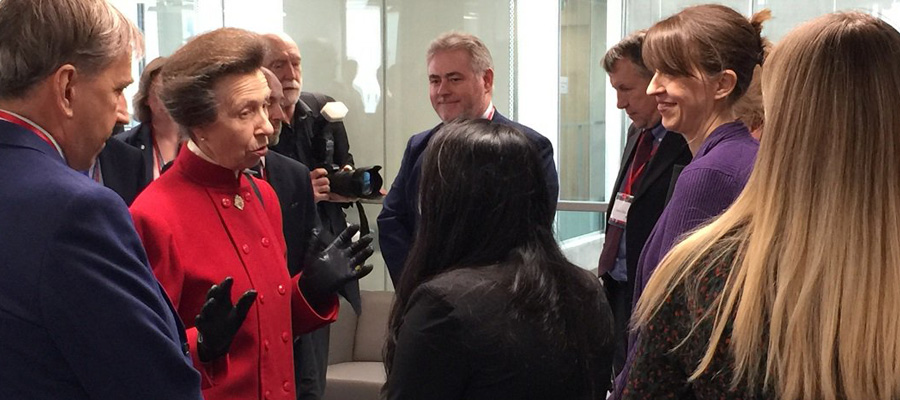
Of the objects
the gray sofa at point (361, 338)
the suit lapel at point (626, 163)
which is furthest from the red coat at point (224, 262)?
the gray sofa at point (361, 338)

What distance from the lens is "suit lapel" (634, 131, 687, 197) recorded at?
3.33 m

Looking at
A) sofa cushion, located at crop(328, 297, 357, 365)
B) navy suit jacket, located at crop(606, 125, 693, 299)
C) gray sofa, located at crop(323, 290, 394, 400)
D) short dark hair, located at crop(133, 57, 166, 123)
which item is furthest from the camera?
sofa cushion, located at crop(328, 297, 357, 365)

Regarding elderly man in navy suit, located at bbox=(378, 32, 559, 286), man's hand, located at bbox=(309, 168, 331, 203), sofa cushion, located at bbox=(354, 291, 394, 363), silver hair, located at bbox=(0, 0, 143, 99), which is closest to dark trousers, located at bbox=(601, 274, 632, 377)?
elderly man in navy suit, located at bbox=(378, 32, 559, 286)

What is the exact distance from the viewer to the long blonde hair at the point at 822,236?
3.98 ft

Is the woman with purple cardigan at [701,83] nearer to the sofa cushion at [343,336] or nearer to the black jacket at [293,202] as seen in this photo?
the black jacket at [293,202]

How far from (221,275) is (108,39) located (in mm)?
810

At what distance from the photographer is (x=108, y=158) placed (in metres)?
3.11

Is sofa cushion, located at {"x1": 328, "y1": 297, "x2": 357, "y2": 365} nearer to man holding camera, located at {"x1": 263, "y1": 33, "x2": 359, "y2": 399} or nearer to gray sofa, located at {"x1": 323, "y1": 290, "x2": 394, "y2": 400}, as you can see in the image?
gray sofa, located at {"x1": 323, "y1": 290, "x2": 394, "y2": 400}

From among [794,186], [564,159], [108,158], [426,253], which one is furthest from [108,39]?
[564,159]

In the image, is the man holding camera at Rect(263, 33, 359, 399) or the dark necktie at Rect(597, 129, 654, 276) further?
the man holding camera at Rect(263, 33, 359, 399)

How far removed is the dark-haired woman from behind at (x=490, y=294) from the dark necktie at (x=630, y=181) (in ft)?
5.53

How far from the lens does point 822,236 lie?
1.23 m

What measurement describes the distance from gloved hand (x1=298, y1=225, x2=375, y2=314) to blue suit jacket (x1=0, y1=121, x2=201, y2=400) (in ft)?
3.11

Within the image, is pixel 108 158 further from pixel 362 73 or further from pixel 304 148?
pixel 362 73
